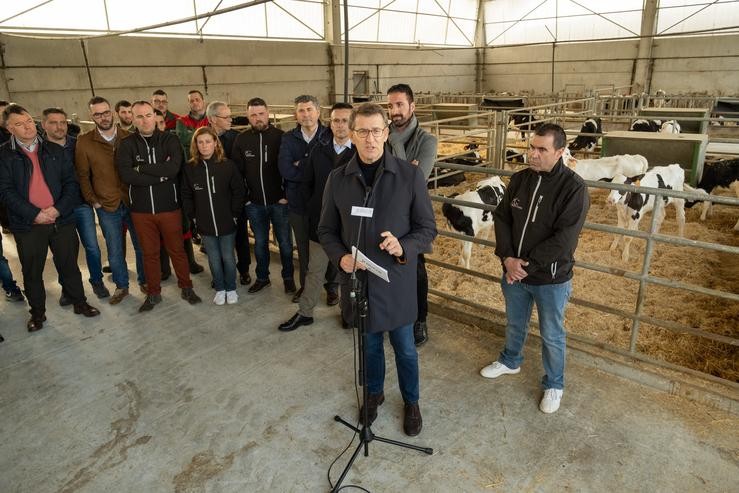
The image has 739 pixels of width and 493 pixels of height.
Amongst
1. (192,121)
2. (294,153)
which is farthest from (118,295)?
(192,121)

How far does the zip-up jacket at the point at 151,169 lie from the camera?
13.8ft

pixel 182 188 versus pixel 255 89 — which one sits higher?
pixel 255 89

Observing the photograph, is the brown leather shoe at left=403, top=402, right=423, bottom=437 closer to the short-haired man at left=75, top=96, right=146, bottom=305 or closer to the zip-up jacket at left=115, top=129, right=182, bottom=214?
the zip-up jacket at left=115, top=129, right=182, bottom=214

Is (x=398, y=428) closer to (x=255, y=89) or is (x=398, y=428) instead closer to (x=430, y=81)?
(x=255, y=89)

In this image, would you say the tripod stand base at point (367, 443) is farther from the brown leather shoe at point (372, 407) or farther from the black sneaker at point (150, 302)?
the black sneaker at point (150, 302)

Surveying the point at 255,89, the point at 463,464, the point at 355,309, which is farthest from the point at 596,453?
the point at 255,89

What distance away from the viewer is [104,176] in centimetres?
453

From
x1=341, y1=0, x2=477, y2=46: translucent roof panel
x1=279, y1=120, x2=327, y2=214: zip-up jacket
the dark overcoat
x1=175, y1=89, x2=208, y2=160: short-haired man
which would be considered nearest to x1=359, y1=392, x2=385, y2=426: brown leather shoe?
the dark overcoat

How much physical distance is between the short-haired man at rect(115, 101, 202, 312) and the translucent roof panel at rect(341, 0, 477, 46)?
56.7 feet

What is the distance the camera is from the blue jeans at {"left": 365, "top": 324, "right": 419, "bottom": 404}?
277cm

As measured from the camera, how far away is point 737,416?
2941 mm

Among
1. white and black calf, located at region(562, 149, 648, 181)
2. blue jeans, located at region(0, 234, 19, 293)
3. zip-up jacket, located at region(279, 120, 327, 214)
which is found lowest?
blue jeans, located at region(0, 234, 19, 293)

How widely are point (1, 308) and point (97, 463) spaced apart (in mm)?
2820

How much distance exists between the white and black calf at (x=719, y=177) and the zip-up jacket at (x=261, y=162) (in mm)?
6474
